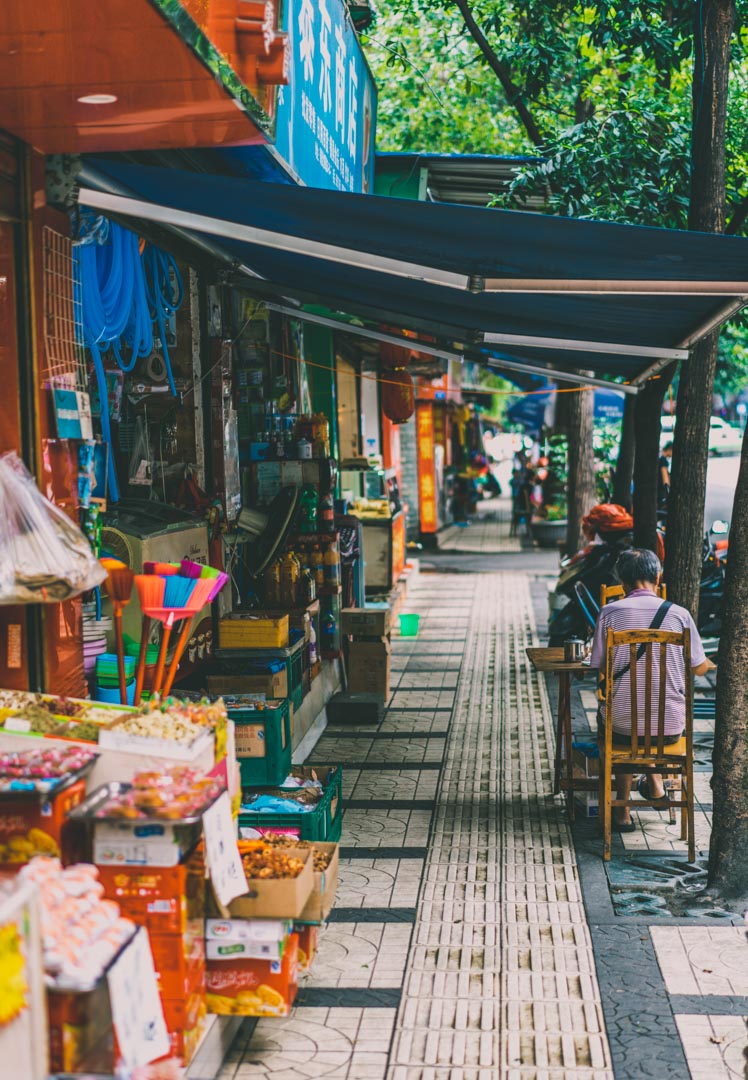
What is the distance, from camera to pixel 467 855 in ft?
21.9

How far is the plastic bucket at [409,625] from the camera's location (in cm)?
1435

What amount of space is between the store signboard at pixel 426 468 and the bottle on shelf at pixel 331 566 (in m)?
14.7

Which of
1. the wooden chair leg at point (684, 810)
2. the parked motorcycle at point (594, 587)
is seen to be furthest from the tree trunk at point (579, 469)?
the wooden chair leg at point (684, 810)

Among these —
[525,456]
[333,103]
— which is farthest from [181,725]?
[525,456]

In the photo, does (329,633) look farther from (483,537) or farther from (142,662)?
(483,537)

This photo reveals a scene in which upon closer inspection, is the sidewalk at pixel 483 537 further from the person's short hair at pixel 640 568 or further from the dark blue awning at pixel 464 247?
the dark blue awning at pixel 464 247

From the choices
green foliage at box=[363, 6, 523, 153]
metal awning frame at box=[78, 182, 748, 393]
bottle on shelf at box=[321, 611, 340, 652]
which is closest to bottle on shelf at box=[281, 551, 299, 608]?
bottle on shelf at box=[321, 611, 340, 652]

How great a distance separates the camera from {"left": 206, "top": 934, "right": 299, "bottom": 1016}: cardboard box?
4.21 metres

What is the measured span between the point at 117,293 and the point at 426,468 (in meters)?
18.7

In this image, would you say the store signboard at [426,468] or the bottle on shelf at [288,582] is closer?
the bottle on shelf at [288,582]

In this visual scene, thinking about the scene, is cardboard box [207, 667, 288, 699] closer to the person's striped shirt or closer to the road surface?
the person's striped shirt

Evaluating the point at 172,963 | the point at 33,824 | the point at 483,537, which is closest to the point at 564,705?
the point at 172,963

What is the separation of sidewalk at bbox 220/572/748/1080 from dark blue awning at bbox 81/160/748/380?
9.93 ft

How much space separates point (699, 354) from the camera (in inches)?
328
